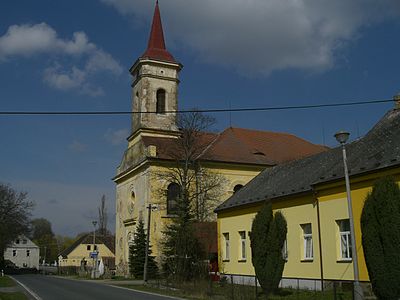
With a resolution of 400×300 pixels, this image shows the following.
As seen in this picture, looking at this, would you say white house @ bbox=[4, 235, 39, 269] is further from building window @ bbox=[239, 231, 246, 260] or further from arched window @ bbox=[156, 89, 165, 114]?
building window @ bbox=[239, 231, 246, 260]

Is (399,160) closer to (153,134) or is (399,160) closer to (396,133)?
(396,133)

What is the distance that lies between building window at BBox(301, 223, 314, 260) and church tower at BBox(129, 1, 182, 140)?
2460 centimetres

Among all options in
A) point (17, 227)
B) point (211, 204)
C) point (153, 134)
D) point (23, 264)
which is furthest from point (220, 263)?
point (23, 264)

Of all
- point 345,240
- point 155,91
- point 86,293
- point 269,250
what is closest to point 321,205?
point 345,240

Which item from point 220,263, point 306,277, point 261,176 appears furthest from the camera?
point 261,176

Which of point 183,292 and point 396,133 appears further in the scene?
point 183,292

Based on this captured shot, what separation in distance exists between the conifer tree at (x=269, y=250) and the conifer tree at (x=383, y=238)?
5.03m

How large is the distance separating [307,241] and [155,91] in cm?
2710

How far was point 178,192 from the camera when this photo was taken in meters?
42.9

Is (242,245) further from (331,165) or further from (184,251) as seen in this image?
(331,165)

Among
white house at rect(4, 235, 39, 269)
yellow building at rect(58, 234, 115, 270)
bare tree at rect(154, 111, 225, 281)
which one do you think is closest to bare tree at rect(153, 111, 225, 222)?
bare tree at rect(154, 111, 225, 281)

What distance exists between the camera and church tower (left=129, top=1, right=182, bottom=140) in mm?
46438

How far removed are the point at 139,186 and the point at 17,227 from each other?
32534 millimetres

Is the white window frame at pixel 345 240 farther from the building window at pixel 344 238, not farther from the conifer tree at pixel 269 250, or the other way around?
the conifer tree at pixel 269 250
